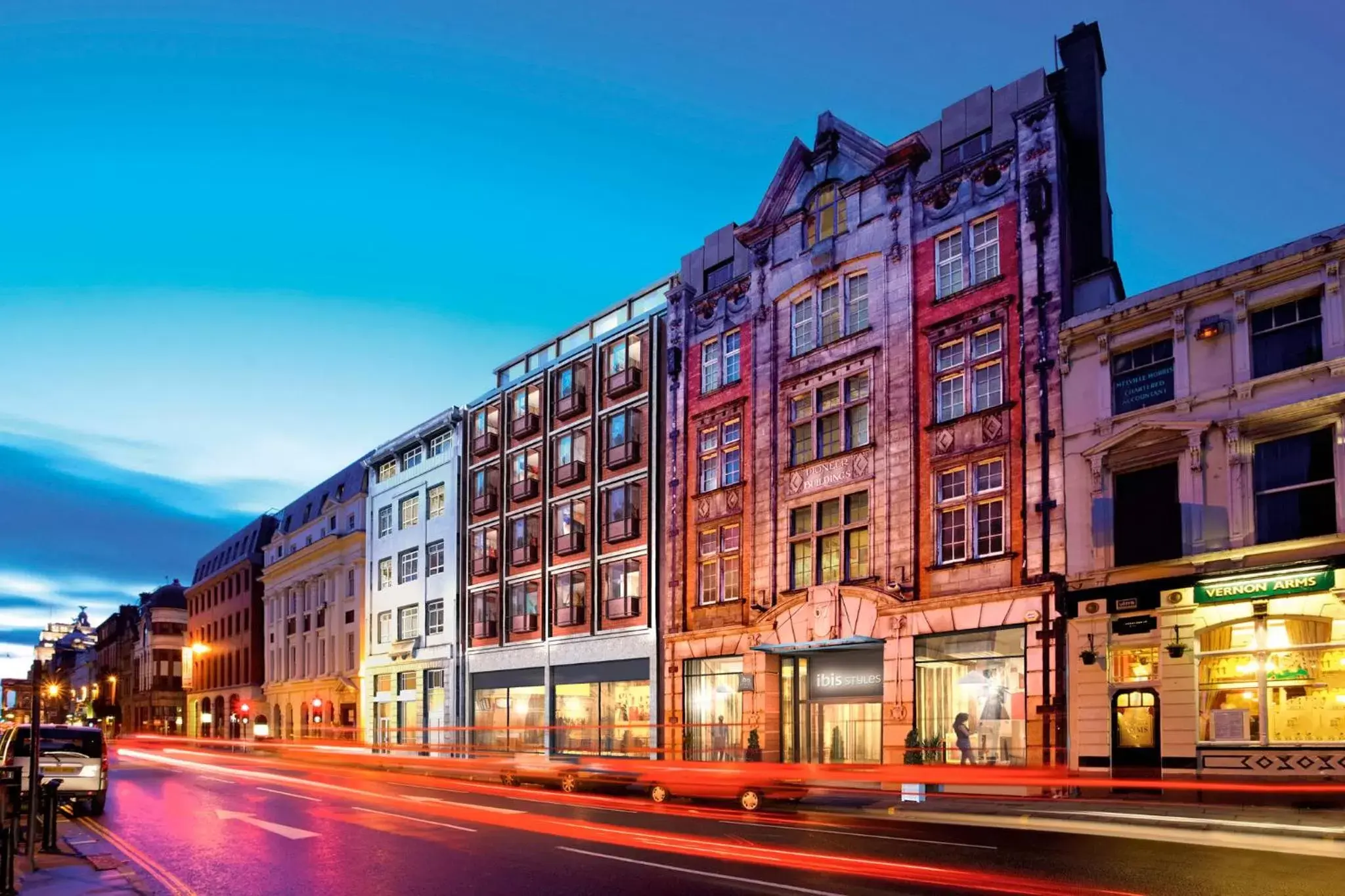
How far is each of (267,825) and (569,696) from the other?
90.0 ft

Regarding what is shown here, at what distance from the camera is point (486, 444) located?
56.6 metres

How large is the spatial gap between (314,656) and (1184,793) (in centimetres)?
5988

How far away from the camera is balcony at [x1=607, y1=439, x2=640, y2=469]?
45719mm

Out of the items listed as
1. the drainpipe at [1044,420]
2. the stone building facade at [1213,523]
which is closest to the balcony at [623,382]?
the drainpipe at [1044,420]

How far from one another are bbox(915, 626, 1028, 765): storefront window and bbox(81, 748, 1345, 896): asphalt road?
694 cm

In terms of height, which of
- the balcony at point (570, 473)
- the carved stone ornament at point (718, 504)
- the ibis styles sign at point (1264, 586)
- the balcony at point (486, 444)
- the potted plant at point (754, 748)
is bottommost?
the potted plant at point (754, 748)

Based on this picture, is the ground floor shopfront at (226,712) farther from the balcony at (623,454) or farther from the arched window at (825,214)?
the arched window at (825,214)

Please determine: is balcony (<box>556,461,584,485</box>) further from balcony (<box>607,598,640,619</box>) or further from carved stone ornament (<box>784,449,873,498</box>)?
carved stone ornament (<box>784,449,873,498</box>)

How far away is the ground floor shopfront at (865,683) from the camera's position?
30.2 meters

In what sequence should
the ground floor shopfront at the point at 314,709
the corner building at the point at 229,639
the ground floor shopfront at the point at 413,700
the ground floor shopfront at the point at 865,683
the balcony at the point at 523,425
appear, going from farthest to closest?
the corner building at the point at 229,639
the ground floor shopfront at the point at 314,709
the ground floor shopfront at the point at 413,700
the balcony at the point at 523,425
the ground floor shopfront at the point at 865,683

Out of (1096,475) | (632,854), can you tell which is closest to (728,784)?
(632,854)

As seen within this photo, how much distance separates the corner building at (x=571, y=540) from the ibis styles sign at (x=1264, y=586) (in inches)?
788

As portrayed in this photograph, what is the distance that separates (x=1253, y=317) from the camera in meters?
26.1

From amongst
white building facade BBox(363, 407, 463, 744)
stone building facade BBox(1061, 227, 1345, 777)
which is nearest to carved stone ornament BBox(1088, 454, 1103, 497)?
stone building facade BBox(1061, 227, 1345, 777)
